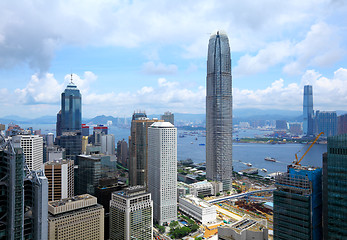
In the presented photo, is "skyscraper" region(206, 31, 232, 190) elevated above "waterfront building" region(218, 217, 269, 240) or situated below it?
above

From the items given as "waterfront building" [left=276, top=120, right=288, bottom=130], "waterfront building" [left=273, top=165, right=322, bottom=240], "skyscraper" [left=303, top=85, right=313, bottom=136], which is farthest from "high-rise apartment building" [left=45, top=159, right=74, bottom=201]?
"waterfront building" [left=276, top=120, right=288, bottom=130]

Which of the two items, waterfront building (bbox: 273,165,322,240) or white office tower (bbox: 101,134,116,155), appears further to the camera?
white office tower (bbox: 101,134,116,155)

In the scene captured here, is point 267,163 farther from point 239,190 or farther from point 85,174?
point 85,174

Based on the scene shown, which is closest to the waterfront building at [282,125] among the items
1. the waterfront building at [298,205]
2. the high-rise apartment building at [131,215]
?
the high-rise apartment building at [131,215]

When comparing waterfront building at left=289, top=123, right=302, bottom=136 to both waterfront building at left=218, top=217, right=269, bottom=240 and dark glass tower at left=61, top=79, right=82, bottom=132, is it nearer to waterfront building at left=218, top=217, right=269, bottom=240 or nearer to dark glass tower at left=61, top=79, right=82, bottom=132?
dark glass tower at left=61, top=79, right=82, bottom=132

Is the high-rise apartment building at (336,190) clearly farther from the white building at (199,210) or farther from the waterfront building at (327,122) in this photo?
the waterfront building at (327,122)

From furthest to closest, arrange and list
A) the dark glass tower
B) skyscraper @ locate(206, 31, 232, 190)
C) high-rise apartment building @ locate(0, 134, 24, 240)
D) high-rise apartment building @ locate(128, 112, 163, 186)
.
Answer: the dark glass tower, skyscraper @ locate(206, 31, 232, 190), high-rise apartment building @ locate(128, 112, 163, 186), high-rise apartment building @ locate(0, 134, 24, 240)

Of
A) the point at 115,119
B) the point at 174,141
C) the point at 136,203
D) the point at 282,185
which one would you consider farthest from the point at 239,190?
the point at 115,119
